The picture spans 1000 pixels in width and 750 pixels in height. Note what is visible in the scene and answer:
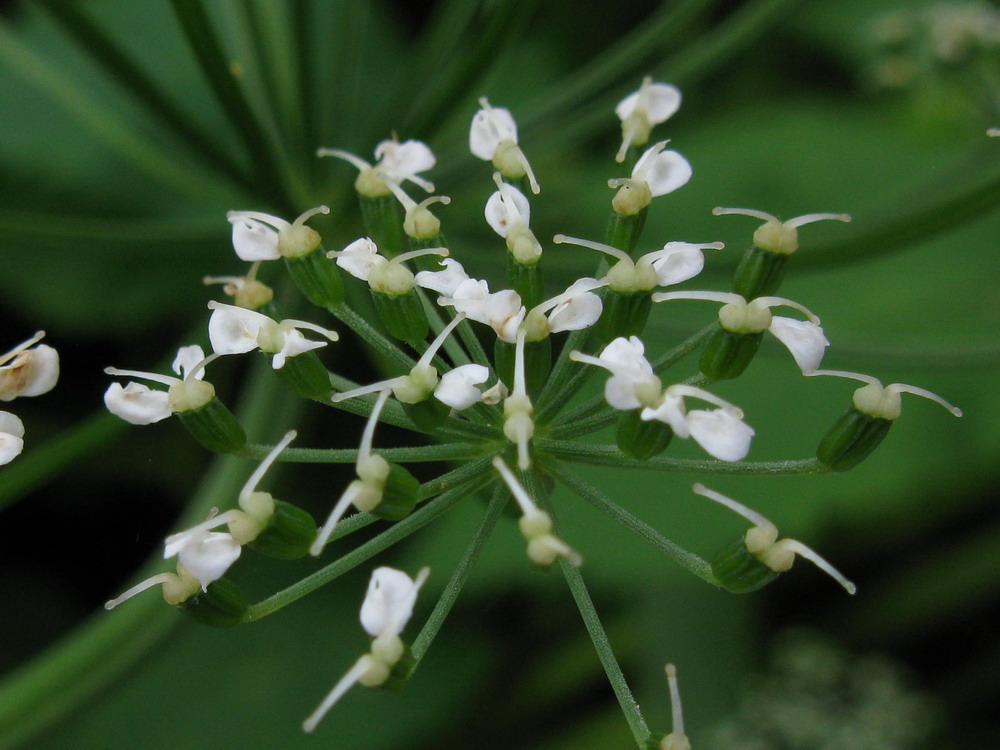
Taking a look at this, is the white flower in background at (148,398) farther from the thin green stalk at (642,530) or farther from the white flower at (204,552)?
the thin green stalk at (642,530)

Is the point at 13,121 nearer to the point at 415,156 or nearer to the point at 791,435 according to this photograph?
the point at 415,156

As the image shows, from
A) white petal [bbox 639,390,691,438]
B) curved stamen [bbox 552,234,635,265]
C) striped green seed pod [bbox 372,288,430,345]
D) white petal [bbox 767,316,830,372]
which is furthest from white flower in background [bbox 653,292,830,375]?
striped green seed pod [bbox 372,288,430,345]

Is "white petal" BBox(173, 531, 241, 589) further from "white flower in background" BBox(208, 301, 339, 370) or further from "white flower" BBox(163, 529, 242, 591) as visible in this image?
"white flower in background" BBox(208, 301, 339, 370)

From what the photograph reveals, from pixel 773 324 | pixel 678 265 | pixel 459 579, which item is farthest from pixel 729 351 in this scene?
pixel 459 579

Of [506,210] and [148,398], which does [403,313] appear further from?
[148,398]

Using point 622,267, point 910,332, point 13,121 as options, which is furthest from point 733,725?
point 13,121

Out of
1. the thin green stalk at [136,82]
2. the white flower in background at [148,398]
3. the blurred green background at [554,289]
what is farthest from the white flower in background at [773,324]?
the thin green stalk at [136,82]
